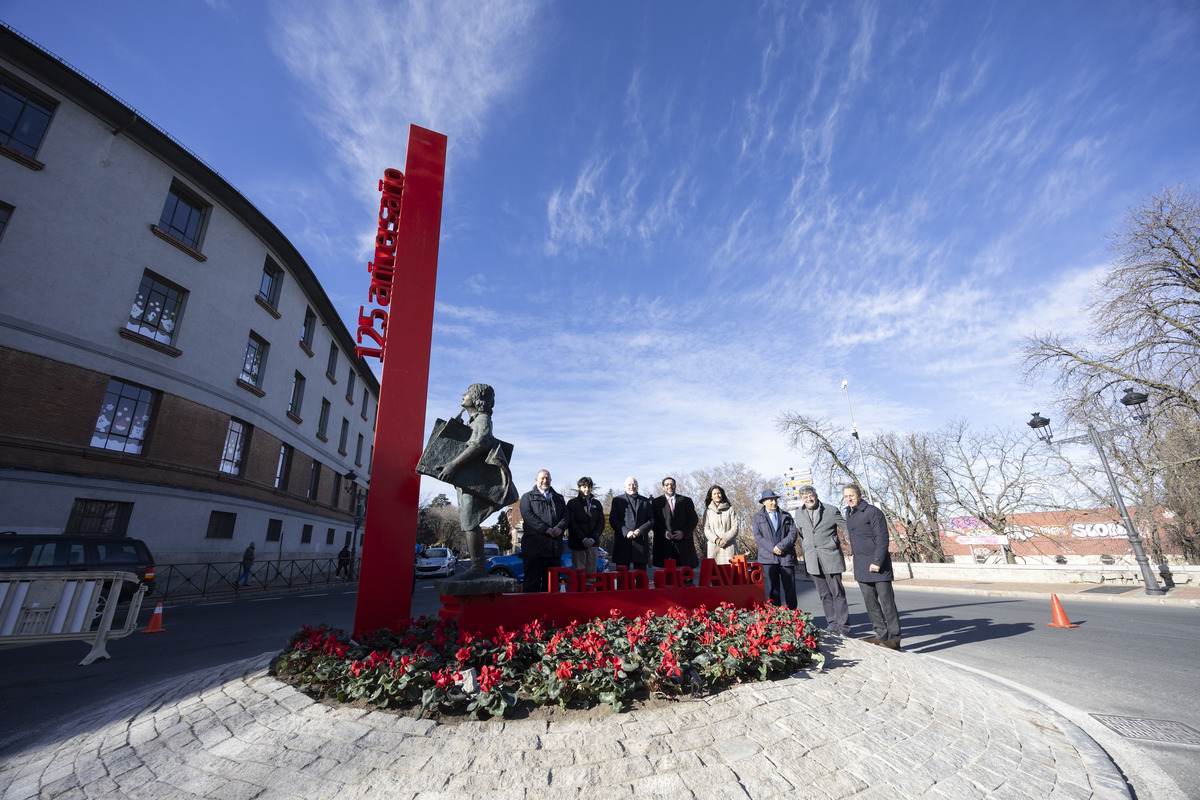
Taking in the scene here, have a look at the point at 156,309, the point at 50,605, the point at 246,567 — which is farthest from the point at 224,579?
the point at 50,605

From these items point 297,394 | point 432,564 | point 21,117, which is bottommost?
point 432,564

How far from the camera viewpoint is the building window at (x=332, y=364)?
26.3m

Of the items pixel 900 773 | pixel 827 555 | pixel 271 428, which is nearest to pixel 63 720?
pixel 900 773

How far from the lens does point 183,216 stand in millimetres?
16328

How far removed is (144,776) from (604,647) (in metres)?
2.73

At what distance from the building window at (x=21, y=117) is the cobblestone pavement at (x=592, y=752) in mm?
17075

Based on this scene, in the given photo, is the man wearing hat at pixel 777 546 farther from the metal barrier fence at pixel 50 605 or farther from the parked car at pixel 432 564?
the parked car at pixel 432 564

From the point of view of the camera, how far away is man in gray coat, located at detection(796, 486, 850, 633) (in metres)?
6.27

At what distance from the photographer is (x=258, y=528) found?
18234mm

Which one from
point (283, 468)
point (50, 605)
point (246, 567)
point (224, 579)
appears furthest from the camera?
point (283, 468)

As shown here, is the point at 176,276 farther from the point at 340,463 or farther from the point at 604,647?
the point at 604,647

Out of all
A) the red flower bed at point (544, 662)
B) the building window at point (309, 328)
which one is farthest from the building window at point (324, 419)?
the red flower bed at point (544, 662)

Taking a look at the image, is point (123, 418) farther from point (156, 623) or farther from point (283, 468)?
point (156, 623)

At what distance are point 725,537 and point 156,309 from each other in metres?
17.7
